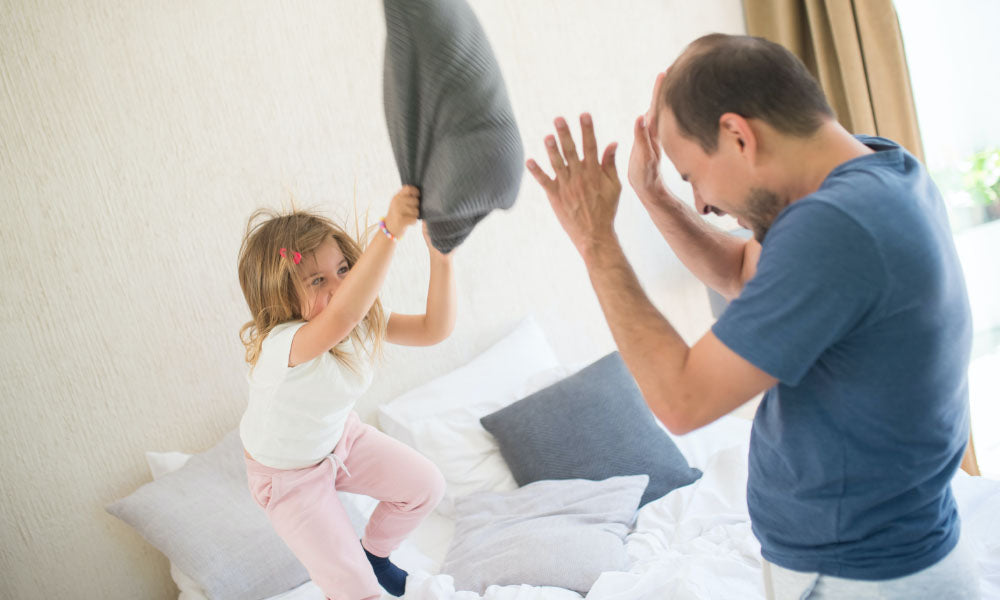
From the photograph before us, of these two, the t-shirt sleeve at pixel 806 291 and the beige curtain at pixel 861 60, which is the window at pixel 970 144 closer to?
the beige curtain at pixel 861 60

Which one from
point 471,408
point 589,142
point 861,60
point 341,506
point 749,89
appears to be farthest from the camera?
point 861,60

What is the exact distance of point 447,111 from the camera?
1229 mm

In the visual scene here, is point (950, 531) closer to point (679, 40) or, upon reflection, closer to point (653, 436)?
point (653, 436)

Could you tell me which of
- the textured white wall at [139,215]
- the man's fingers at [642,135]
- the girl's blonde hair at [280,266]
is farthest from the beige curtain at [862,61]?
the girl's blonde hair at [280,266]

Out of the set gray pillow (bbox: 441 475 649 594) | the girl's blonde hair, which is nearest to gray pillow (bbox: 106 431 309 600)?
gray pillow (bbox: 441 475 649 594)

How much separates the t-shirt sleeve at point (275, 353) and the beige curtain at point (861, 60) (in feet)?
8.30

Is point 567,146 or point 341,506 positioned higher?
point 567,146

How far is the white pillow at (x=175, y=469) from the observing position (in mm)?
2033

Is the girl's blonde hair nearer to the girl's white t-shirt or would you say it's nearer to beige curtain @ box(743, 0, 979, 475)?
the girl's white t-shirt

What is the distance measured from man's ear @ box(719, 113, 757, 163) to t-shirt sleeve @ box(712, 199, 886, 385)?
0.12 metres

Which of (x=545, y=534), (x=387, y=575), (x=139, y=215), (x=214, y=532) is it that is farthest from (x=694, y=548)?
(x=139, y=215)

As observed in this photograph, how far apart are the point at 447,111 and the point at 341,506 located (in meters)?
0.99

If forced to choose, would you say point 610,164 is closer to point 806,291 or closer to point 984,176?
point 806,291

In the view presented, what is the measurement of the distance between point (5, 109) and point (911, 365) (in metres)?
2.27
